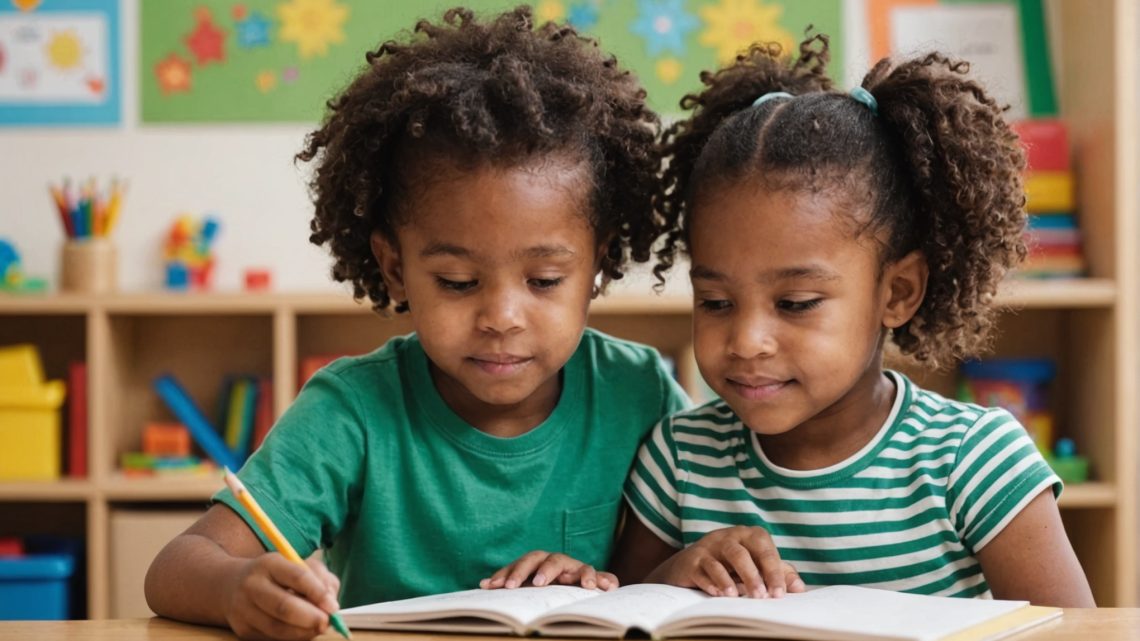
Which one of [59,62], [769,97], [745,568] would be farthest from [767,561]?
[59,62]

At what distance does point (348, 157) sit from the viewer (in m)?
1.28

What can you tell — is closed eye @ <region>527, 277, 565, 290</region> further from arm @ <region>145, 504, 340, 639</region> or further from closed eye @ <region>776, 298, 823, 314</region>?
arm @ <region>145, 504, 340, 639</region>

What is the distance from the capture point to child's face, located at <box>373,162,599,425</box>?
46.0 inches

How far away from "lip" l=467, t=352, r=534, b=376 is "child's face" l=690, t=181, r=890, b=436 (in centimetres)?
16

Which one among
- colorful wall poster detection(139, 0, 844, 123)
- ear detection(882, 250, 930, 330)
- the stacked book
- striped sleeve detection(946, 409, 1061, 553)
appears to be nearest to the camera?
striped sleeve detection(946, 409, 1061, 553)

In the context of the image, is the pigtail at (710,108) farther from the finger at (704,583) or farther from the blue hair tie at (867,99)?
the finger at (704,583)

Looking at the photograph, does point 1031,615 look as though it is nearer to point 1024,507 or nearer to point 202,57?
point 1024,507

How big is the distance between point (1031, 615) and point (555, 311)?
1.55ft

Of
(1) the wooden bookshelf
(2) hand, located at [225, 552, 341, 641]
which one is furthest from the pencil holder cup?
(2) hand, located at [225, 552, 341, 641]

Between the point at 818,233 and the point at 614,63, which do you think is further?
the point at 614,63

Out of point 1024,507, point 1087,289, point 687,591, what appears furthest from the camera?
point 1087,289

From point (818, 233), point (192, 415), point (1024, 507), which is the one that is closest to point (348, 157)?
point (818, 233)

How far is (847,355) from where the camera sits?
1.18m

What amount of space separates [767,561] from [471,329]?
1.07 ft
